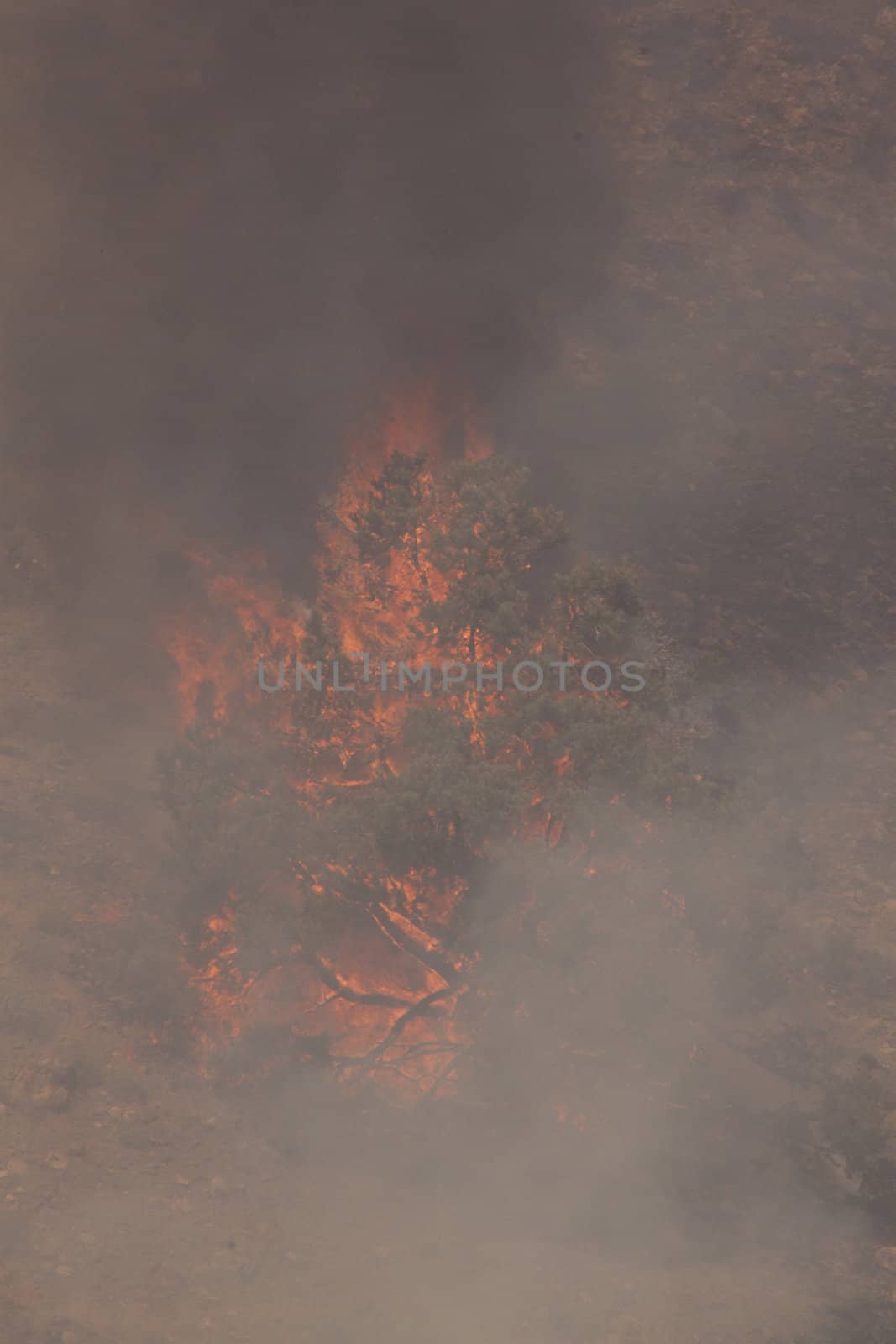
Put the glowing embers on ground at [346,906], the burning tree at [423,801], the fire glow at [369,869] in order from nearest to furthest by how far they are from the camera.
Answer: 1. the burning tree at [423,801]
2. the fire glow at [369,869]
3. the glowing embers on ground at [346,906]

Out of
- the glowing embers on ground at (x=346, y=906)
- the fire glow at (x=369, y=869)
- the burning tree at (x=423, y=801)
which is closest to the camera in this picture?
the burning tree at (x=423, y=801)

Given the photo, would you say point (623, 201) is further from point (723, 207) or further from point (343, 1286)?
point (343, 1286)

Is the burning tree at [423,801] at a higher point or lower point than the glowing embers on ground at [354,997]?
higher

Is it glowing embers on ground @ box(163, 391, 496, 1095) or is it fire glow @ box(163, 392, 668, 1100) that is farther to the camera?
glowing embers on ground @ box(163, 391, 496, 1095)

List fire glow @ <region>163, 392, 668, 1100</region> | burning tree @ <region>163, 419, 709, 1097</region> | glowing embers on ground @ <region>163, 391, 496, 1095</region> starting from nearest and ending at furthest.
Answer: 1. burning tree @ <region>163, 419, 709, 1097</region>
2. fire glow @ <region>163, 392, 668, 1100</region>
3. glowing embers on ground @ <region>163, 391, 496, 1095</region>

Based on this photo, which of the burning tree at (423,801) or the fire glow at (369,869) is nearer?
the burning tree at (423,801)

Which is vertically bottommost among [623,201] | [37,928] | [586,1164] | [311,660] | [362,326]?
[586,1164]

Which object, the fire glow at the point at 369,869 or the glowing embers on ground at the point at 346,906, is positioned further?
the glowing embers on ground at the point at 346,906

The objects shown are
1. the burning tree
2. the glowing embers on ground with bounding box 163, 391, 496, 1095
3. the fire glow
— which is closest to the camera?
the burning tree

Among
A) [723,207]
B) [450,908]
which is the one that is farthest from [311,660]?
[723,207]
